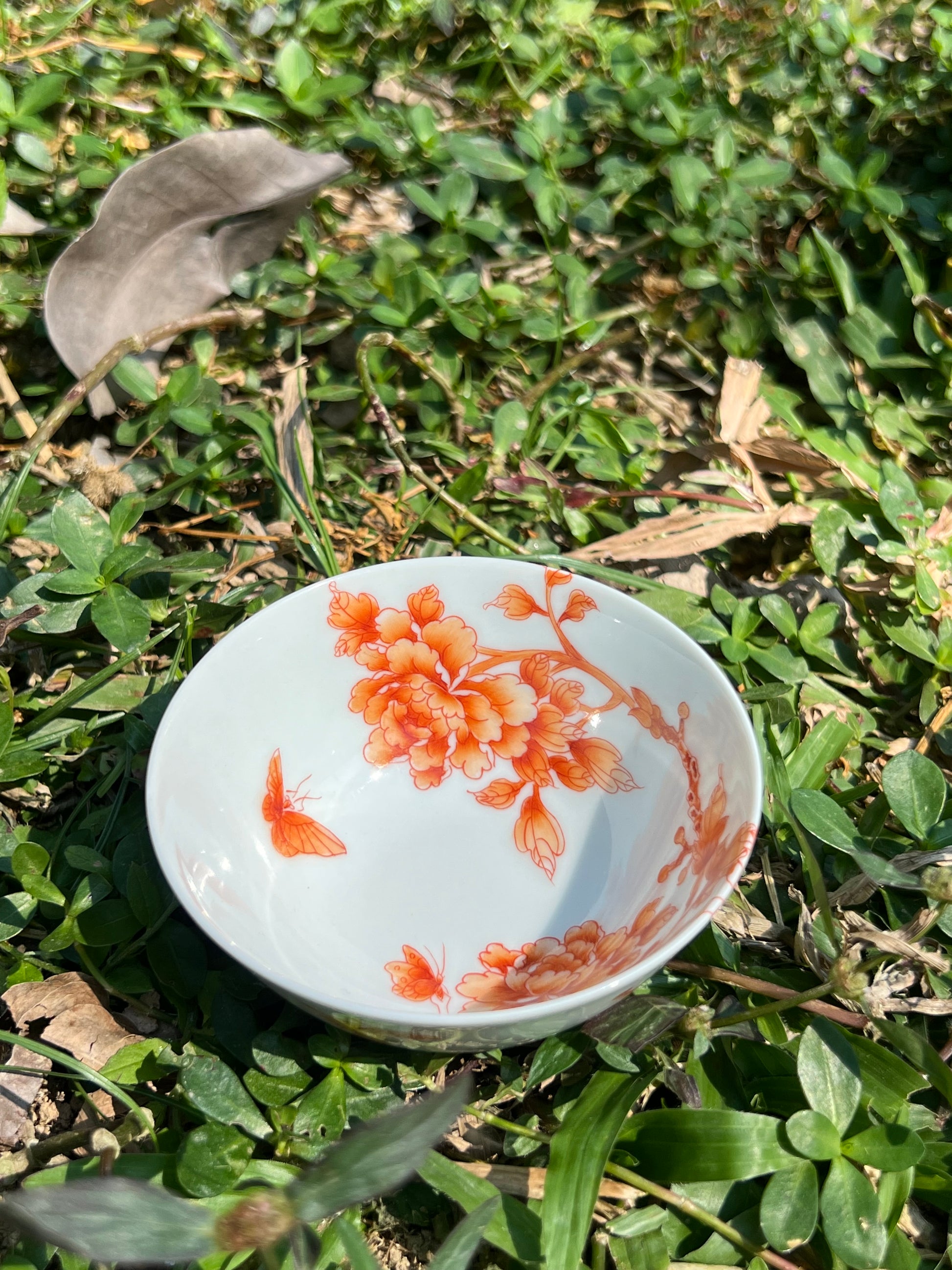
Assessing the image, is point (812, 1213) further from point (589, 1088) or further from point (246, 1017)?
point (246, 1017)

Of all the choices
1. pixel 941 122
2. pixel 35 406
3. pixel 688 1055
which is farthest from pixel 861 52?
pixel 688 1055

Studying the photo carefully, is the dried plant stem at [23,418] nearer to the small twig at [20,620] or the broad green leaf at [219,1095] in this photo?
the small twig at [20,620]

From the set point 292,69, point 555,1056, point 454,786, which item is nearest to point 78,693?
point 454,786

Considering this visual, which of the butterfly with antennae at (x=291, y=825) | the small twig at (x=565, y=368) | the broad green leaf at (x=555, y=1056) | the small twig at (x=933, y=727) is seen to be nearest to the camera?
the broad green leaf at (x=555, y=1056)

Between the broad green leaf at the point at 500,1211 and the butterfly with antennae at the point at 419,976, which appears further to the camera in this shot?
the butterfly with antennae at the point at 419,976

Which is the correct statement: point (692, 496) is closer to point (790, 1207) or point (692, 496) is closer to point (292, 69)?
point (790, 1207)

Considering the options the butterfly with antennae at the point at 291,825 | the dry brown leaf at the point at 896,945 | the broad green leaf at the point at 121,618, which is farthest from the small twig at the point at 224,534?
the dry brown leaf at the point at 896,945
